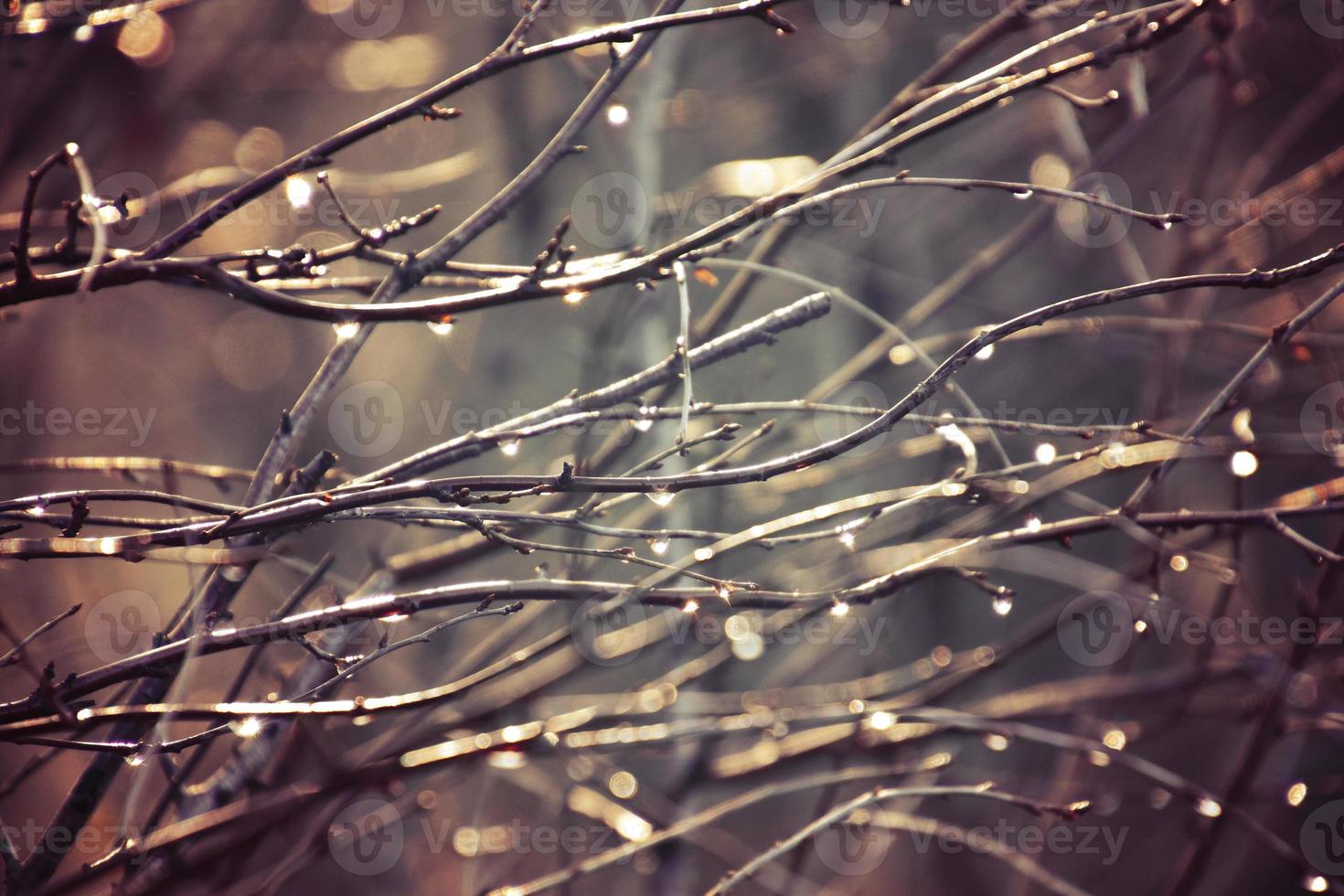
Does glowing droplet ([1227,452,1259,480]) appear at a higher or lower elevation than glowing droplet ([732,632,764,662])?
higher

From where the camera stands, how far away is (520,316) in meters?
4.29

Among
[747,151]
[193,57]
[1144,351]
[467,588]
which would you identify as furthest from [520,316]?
[467,588]

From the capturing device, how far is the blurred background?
81.2 inches

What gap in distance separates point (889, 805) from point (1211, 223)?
2.13 metres

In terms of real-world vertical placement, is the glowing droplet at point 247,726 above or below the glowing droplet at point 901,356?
below

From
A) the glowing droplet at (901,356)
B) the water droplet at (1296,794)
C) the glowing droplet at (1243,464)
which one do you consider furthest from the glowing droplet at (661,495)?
the water droplet at (1296,794)

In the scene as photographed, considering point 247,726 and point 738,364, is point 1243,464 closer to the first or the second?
point 247,726

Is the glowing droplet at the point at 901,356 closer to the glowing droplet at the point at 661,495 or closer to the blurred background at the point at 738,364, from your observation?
the blurred background at the point at 738,364

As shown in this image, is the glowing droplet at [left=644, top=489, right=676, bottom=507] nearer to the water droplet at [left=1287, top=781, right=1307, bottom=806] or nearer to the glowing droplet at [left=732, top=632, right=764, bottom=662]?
the glowing droplet at [left=732, top=632, right=764, bottom=662]

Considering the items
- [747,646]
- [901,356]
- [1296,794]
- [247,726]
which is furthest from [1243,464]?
[247,726]

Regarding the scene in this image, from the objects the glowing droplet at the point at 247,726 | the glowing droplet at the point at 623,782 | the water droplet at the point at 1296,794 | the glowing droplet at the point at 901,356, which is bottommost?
the glowing droplet at the point at 623,782

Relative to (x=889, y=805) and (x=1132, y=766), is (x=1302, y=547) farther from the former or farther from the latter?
(x=889, y=805)

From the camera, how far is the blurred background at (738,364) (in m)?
2.06

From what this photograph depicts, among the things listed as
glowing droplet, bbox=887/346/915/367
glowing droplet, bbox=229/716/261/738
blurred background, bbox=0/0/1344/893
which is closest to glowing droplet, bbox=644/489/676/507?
glowing droplet, bbox=229/716/261/738
